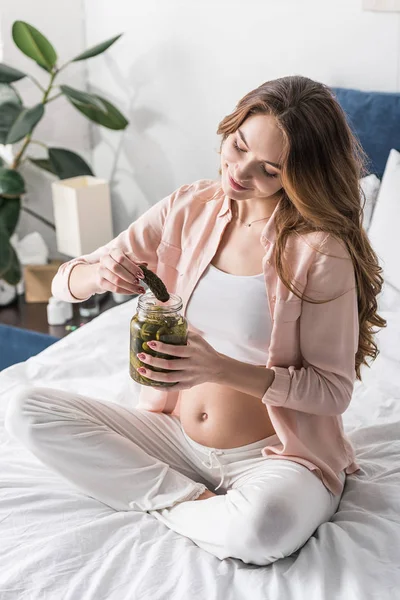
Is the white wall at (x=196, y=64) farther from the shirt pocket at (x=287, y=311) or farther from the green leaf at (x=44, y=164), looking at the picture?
the shirt pocket at (x=287, y=311)

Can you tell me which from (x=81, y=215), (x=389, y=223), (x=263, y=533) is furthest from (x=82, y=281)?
(x=81, y=215)

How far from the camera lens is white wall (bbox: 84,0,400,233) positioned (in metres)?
2.56

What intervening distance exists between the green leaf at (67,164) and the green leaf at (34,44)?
0.30 meters

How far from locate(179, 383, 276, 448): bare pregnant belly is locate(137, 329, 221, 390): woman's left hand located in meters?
0.19

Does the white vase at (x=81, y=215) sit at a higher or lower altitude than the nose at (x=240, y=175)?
lower

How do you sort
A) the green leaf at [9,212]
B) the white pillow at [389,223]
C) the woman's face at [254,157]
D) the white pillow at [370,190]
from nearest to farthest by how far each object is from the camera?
the woman's face at [254,157], the white pillow at [389,223], the white pillow at [370,190], the green leaf at [9,212]

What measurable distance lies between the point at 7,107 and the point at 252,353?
5.19 feet

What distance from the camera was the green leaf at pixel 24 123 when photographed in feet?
8.68

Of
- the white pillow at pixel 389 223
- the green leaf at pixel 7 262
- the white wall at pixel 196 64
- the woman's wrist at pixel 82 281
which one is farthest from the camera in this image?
the green leaf at pixel 7 262

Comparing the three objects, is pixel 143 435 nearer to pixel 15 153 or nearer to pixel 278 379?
pixel 278 379

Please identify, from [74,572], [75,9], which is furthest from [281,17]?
[74,572]

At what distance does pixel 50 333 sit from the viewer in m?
2.66

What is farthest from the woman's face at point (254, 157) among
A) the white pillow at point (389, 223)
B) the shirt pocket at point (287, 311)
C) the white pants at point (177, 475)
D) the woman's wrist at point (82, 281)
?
the white pillow at point (389, 223)

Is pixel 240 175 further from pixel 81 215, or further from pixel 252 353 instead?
pixel 81 215
